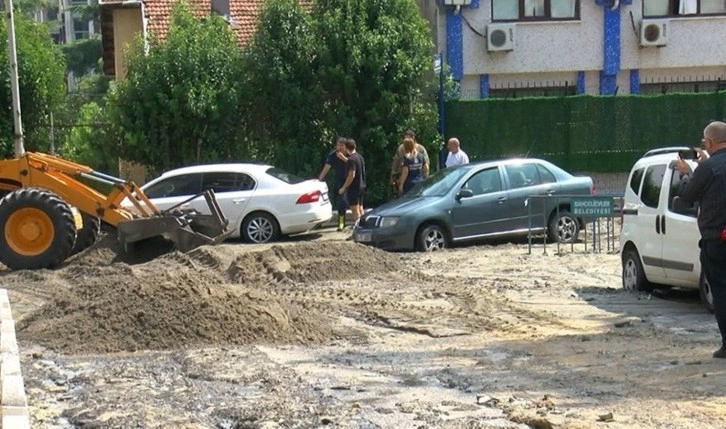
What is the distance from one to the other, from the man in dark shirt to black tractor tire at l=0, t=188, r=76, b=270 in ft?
33.5

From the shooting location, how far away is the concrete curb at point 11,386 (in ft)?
21.3

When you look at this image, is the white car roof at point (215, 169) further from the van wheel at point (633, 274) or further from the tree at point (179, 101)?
the van wheel at point (633, 274)

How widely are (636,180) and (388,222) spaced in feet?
19.2

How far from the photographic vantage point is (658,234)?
12672mm

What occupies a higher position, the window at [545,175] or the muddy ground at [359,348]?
the window at [545,175]

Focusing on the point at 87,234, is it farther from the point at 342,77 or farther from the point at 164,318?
the point at 342,77

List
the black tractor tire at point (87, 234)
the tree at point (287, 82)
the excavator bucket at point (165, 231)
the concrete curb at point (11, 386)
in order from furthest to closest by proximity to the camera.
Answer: the tree at point (287, 82) < the black tractor tire at point (87, 234) < the excavator bucket at point (165, 231) < the concrete curb at point (11, 386)

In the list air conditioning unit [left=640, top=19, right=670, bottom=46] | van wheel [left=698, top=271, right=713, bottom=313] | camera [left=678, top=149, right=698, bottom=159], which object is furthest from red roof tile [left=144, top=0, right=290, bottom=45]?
van wheel [left=698, top=271, right=713, bottom=313]

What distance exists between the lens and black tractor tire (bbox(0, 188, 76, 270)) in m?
17.0

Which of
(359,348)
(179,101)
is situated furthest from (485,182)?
(359,348)

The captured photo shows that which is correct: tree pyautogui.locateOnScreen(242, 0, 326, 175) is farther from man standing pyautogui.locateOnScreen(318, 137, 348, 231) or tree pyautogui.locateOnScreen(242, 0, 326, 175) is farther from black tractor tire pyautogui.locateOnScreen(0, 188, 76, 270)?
black tractor tire pyautogui.locateOnScreen(0, 188, 76, 270)

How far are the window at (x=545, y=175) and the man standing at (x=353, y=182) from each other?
350 centimetres

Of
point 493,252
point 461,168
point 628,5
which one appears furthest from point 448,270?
point 628,5

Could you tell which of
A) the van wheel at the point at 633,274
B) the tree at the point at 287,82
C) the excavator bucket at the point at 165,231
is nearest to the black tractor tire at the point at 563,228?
the van wheel at the point at 633,274
